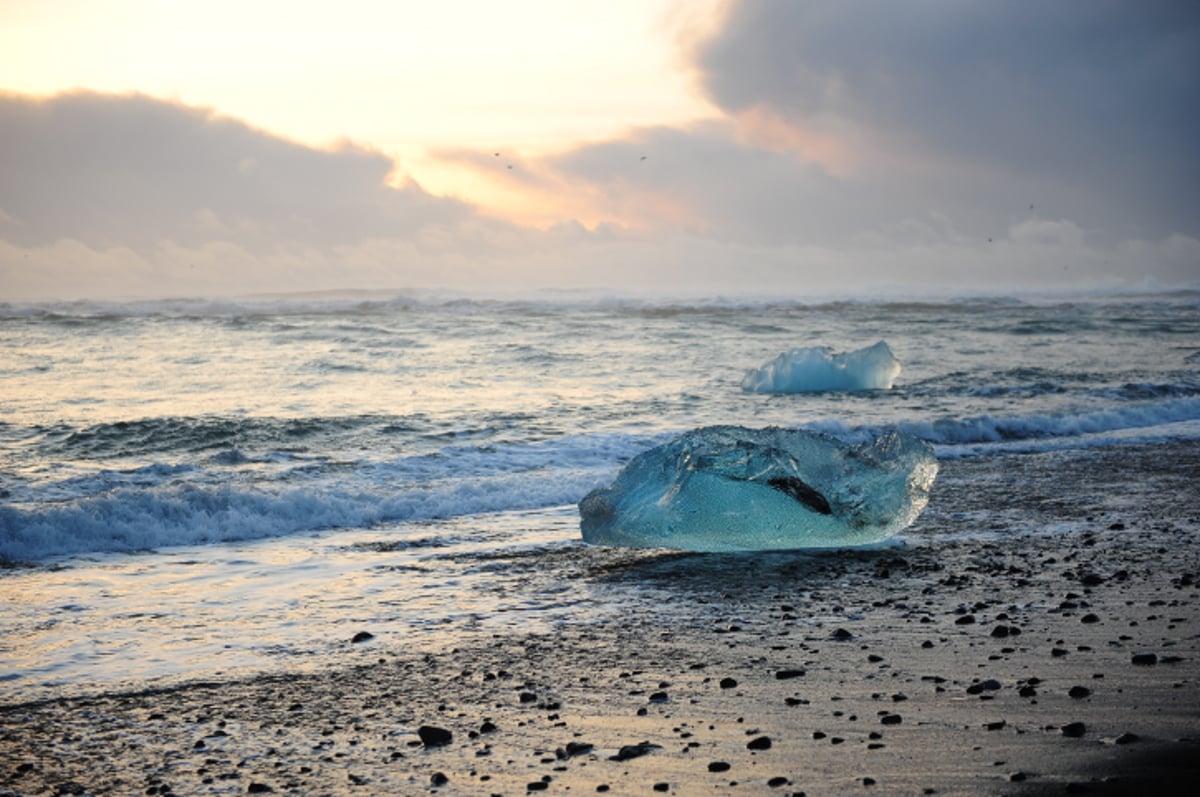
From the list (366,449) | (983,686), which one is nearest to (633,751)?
(983,686)

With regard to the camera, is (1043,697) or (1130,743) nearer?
(1130,743)

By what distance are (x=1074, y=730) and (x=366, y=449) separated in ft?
36.0

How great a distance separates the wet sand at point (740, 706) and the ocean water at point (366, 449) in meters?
0.55

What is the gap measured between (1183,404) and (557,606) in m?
14.2

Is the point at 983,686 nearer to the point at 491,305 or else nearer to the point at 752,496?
the point at 752,496

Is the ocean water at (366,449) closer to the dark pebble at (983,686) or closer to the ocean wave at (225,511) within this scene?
the ocean wave at (225,511)

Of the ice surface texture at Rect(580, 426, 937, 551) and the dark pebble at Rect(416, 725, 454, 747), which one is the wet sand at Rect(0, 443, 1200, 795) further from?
the ice surface texture at Rect(580, 426, 937, 551)

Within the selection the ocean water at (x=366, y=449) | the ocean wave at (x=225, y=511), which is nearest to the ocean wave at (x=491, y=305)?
the ocean water at (x=366, y=449)

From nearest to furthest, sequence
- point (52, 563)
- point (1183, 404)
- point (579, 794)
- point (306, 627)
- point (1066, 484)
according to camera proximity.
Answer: point (579, 794) → point (306, 627) → point (52, 563) → point (1066, 484) → point (1183, 404)

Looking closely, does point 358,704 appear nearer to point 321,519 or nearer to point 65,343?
point 321,519

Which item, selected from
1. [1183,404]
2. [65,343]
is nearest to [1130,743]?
[1183,404]

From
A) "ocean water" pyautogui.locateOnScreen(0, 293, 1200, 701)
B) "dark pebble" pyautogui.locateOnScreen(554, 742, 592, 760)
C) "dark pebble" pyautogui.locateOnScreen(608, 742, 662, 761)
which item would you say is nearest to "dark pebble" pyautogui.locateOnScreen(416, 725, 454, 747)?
"dark pebble" pyautogui.locateOnScreen(554, 742, 592, 760)

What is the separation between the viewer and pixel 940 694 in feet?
14.7

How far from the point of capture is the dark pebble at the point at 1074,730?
388cm
